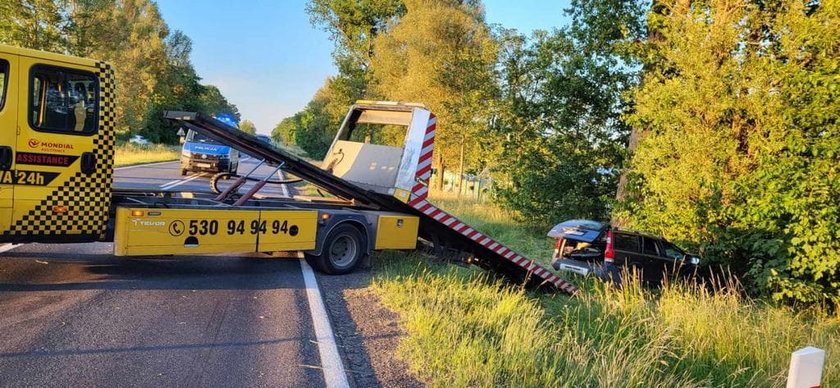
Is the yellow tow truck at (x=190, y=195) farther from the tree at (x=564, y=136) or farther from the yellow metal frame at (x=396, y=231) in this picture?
the tree at (x=564, y=136)

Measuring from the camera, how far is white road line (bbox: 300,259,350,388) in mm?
4332

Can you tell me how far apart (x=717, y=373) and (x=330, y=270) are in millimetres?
5140

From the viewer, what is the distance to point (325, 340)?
207 inches

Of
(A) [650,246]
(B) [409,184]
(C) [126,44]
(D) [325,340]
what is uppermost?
(C) [126,44]

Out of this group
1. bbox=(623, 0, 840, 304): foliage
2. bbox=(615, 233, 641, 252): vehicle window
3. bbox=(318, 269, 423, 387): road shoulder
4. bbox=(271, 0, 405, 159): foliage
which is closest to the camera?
bbox=(318, 269, 423, 387): road shoulder

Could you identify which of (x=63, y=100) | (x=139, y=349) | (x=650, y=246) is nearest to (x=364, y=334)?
(x=139, y=349)

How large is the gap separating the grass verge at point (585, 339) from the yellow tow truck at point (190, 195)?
817 mm

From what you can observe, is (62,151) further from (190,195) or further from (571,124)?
(571,124)

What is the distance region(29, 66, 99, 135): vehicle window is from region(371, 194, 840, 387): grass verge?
4046 millimetres

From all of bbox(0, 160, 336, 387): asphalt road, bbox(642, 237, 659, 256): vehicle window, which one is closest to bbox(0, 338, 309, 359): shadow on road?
bbox(0, 160, 336, 387): asphalt road

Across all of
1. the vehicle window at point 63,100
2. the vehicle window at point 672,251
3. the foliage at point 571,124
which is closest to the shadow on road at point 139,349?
the vehicle window at point 63,100

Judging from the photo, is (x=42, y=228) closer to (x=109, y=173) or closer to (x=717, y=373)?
(x=109, y=173)

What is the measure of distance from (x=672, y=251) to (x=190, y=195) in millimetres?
9233

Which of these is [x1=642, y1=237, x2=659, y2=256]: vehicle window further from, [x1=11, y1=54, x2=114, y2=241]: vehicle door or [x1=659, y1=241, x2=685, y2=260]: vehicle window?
[x1=11, y1=54, x2=114, y2=241]: vehicle door
